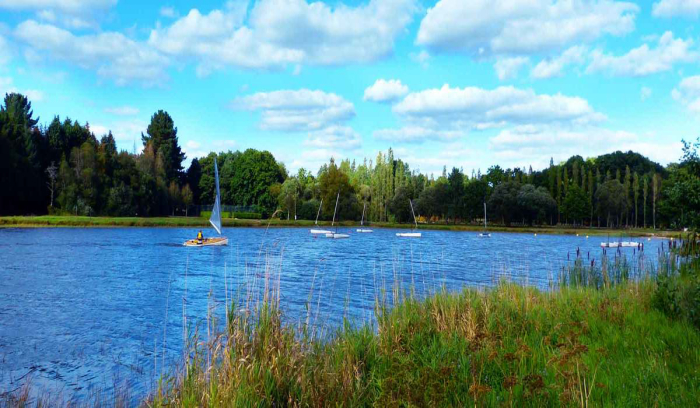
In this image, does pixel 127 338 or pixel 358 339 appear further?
pixel 127 338

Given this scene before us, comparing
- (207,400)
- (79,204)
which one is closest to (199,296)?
(207,400)

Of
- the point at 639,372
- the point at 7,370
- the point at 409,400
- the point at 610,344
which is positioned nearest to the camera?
the point at 409,400

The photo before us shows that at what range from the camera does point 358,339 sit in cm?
829

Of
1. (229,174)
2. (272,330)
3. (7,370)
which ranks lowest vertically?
(7,370)

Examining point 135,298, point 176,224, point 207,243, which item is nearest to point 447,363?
point 135,298

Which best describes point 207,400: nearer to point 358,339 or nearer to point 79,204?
point 358,339

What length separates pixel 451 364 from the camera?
710cm

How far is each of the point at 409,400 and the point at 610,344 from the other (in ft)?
13.7

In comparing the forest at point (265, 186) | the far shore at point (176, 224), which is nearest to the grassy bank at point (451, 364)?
the far shore at point (176, 224)

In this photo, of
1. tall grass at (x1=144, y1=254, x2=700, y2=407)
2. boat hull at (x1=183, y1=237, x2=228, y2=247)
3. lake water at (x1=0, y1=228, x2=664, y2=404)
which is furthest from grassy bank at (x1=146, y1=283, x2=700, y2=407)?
boat hull at (x1=183, y1=237, x2=228, y2=247)

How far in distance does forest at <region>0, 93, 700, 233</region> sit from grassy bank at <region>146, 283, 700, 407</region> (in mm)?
52967

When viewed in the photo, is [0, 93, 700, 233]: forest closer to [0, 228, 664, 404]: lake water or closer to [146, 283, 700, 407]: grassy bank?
[0, 228, 664, 404]: lake water

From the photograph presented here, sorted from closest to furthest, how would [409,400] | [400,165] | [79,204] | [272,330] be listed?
[409,400] → [272,330] → [79,204] → [400,165]

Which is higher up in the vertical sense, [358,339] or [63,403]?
[358,339]
